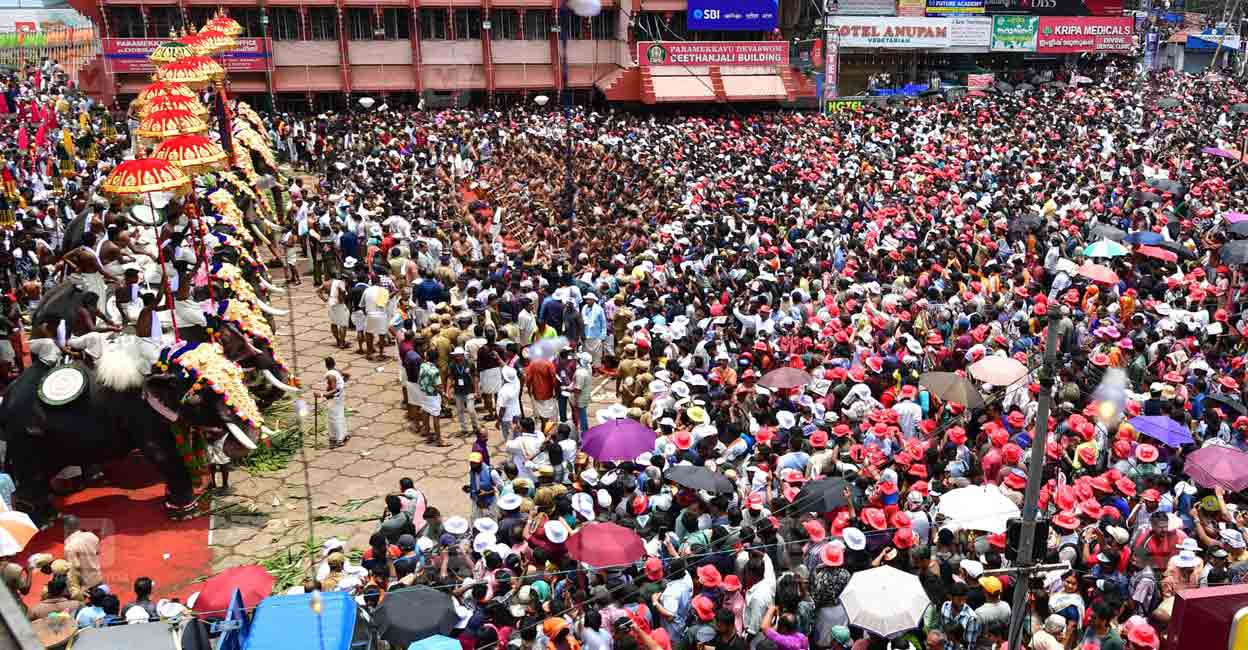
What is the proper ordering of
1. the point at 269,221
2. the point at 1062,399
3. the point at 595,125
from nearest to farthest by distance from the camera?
1. the point at 1062,399
2. the point at 269,221
3. the point at 595,125

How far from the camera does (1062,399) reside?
9.16 metres

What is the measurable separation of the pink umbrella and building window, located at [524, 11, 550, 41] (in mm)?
24836

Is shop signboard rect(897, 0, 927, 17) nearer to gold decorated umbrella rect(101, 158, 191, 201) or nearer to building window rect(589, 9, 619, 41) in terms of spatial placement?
building window rect(589, 9, 619, 41)

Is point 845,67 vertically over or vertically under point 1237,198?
over

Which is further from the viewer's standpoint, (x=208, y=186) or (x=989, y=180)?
(x=989, y=180)

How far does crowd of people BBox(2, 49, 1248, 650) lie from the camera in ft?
21.1

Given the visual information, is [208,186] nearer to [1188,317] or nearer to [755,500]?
[755,500]

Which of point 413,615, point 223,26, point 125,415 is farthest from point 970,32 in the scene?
point 413,615

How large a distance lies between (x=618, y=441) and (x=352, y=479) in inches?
A: 137

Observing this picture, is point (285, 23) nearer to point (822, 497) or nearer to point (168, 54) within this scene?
point (168, 54)

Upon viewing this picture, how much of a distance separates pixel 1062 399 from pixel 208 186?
13290 mm

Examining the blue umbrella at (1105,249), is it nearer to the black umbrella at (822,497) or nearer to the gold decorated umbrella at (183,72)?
the black umbrella at (822,497)

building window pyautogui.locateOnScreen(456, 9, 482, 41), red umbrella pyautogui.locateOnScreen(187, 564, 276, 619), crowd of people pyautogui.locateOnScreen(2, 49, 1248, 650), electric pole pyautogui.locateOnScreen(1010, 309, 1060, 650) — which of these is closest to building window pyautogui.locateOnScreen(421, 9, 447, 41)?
building window pyautogui.locateOnScreen(456, 9, 482, 41)

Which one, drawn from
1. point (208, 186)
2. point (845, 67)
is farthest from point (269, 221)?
point (845, 67)
